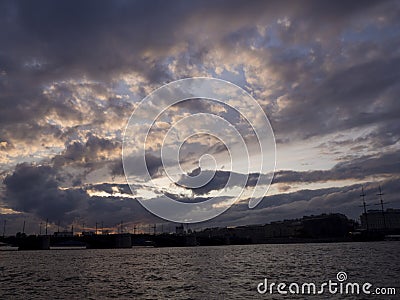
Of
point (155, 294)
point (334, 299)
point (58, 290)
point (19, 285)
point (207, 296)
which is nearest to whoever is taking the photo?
point (334, 299)

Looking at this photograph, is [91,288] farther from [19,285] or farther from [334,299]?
[334,299]

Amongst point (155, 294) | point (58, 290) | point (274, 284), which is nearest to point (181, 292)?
point (155, 294)

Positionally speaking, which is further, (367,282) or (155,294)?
(367,282)

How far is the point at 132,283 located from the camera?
6544 cm

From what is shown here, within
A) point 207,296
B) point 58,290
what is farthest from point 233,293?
point 58,290

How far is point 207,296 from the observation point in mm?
48938

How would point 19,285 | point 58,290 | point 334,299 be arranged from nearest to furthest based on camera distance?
point 334,299 → point 58,290 → point 19,285

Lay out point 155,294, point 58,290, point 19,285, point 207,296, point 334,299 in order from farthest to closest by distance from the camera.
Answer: point 19,285, point 58,290, point 155,294, point 207,296, point 334,299

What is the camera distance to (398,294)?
1829 inches

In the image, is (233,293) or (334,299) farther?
(233,293)

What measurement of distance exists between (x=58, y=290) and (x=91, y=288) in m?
4.74

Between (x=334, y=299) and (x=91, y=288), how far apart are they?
116 feet

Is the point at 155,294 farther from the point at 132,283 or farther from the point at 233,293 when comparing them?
the point at 132,283

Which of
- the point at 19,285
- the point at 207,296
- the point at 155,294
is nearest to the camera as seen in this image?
the point at 207,296
